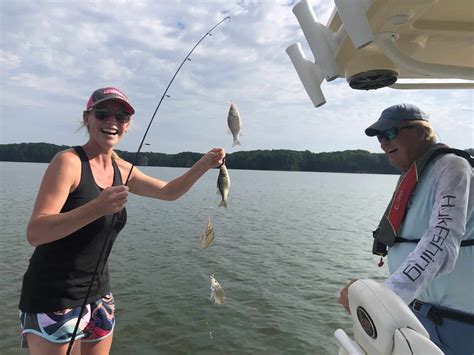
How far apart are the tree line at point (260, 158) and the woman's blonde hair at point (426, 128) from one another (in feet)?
2.53

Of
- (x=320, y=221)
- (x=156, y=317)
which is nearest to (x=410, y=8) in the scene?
(x=156, y=317)

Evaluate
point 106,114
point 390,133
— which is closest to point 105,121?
point 106,114

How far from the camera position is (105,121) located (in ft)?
8.82

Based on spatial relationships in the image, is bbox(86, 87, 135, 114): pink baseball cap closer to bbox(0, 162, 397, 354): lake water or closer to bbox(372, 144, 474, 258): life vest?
bbox(372, 144, 474, 258): life vest

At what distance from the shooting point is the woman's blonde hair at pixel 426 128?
268cm

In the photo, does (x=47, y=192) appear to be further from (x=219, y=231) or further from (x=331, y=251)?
(x=219, y=231)

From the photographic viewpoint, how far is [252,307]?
852 cm

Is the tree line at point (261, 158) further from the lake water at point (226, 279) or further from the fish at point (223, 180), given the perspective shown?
the lake water at point (226, 279)

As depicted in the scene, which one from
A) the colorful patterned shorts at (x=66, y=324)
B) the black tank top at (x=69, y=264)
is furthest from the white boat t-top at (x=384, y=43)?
the colorful patterned shorts at (x=66, y=324)

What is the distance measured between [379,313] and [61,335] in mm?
1957

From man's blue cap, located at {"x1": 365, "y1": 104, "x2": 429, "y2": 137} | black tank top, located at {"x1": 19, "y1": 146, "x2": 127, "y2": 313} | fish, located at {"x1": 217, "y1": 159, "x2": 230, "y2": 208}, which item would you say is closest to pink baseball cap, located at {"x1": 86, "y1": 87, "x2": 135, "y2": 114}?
black tank top, located at {"x1": 19, "y1": 146, "x2": 127, "y2": 313}

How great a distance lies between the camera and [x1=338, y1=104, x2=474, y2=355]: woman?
1.90m

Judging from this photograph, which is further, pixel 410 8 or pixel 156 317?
pixel 156 317

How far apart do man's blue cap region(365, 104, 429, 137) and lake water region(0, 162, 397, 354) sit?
527 centimetres
